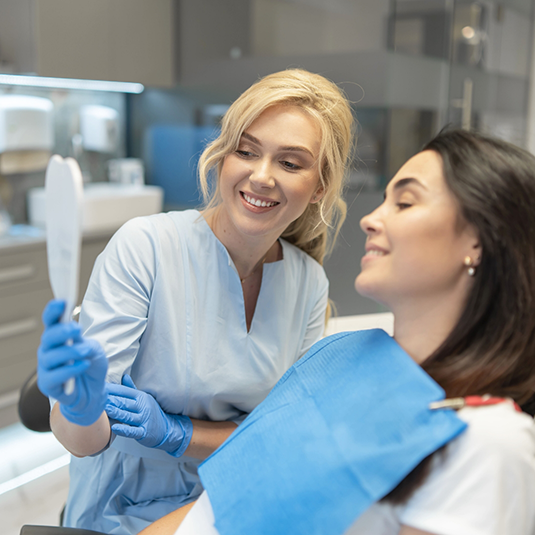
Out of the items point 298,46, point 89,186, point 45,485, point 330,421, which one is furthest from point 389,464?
point 89,186

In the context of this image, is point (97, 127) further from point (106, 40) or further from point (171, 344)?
point (171, 344)

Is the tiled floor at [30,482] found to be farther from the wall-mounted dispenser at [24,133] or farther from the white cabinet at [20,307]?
the wall-mounted dispenser at [24,133]

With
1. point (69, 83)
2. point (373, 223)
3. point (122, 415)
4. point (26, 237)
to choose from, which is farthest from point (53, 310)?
point (69, 83)

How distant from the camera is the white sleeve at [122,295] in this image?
1.10 metres

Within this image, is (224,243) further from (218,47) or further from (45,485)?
(218,47)

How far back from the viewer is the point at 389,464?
75cm

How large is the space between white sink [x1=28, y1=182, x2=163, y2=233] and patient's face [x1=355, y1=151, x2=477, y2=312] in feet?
6.93

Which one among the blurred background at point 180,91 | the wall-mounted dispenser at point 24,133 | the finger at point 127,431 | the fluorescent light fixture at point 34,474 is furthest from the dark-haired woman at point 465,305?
the wall-mounted dispenser at point 24,133

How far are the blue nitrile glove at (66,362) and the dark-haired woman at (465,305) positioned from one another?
1.01 feet

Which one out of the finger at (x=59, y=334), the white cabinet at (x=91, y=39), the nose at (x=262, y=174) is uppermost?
the white cabinet at (x=91, y=39)

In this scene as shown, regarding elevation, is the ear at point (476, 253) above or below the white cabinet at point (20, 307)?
above

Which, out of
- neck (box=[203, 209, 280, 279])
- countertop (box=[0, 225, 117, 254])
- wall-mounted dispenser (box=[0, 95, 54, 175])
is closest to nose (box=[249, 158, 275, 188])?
neck (box=[203, 209, 280, 279])

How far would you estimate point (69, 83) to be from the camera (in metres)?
3.00

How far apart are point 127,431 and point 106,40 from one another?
2.27m
